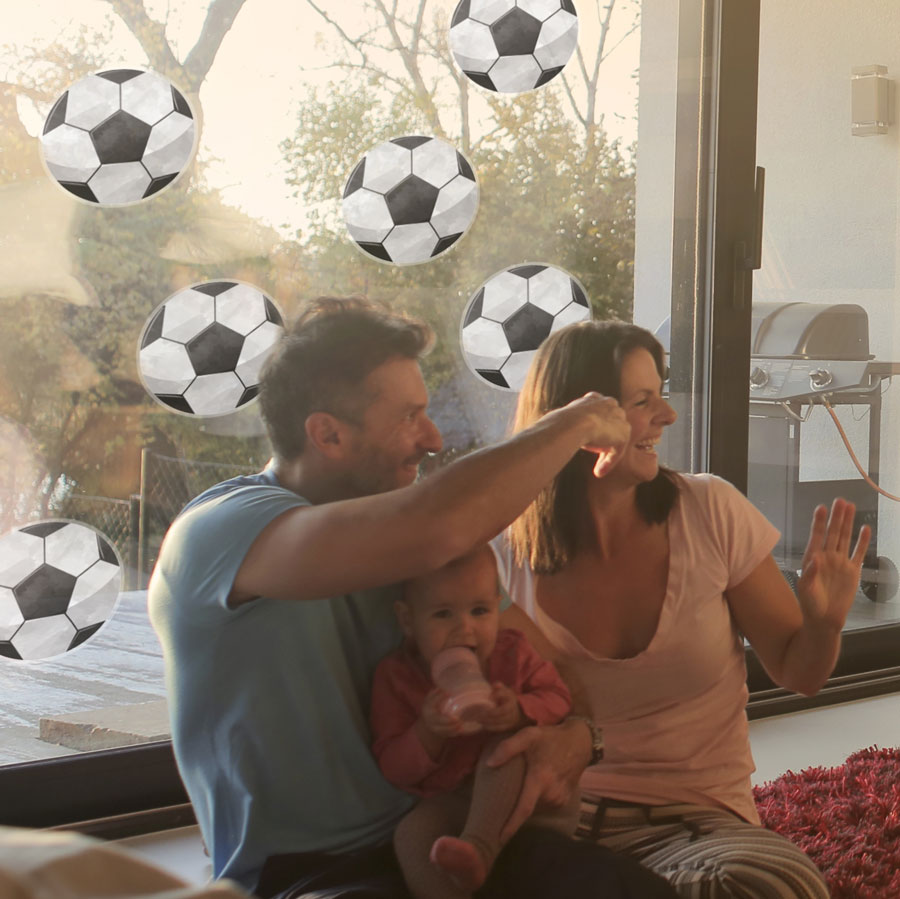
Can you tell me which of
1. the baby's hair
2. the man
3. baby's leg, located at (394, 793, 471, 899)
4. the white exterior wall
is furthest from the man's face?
the white exterior wall

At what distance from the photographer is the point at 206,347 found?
2072 mm

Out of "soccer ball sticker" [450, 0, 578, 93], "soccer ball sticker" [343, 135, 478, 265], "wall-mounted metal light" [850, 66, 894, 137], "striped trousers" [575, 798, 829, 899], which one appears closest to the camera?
"striped trousers" [575, 798, 829, 899]

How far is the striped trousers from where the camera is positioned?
1.31 meters

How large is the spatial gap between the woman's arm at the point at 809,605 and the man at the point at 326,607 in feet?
1.09

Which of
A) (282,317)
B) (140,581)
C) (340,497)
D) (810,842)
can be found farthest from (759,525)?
(140,581)

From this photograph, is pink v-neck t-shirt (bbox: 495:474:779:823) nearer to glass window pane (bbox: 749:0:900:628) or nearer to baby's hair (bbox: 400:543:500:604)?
baby's hair (bbox: 400:543:500:604)

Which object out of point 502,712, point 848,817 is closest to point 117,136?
point 502,712

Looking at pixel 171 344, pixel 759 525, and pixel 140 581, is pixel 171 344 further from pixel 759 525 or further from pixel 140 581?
pixel 759 525

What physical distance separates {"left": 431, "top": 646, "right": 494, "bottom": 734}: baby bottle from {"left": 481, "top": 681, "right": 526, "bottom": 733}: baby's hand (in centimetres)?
2

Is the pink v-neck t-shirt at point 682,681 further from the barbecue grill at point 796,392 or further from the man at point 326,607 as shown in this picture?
the barbecue grill at point 796,392

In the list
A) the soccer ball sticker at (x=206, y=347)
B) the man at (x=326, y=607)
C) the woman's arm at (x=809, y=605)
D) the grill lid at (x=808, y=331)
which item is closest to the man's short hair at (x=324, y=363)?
the man at (x=326, y=607)

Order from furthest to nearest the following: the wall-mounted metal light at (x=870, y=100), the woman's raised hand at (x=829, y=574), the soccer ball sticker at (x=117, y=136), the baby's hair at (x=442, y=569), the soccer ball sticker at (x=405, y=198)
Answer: the wall-mounted metal light at (x=870, y=100) → the soccer ball sticker at (x=405, y=198) → the soccer ball sticker at (x=117, y=136) → the woman's raised hand at (x=829, y=574) → the baby's hair at (x=442, y=569)

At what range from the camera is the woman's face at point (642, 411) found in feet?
4.73

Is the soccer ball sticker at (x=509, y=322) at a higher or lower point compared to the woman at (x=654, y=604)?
higher
